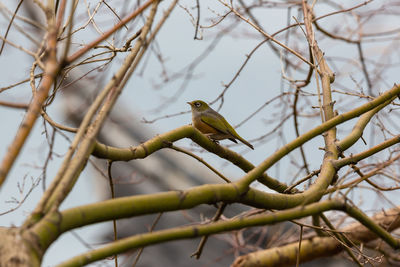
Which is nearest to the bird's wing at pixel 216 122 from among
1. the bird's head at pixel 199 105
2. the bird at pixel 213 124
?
the bird at pixel 213 124

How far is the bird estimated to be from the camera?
520 centimetres

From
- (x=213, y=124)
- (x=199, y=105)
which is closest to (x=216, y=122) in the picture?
(x=213, y=124)

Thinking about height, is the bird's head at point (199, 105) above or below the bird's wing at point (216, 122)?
above

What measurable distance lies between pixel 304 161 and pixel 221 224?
3.79 m

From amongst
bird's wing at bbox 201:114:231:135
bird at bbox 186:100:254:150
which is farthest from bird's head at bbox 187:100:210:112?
bird's wing at bbox 201:114:231:135

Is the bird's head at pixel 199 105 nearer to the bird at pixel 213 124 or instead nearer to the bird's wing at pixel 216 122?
the bird at pixel 213 124

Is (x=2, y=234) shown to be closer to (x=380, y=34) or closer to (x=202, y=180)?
(x=380, y=34)

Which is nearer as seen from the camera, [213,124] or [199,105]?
[213,124]

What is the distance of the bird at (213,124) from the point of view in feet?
17.0

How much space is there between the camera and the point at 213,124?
204 inches

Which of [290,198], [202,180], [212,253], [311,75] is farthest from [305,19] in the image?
[212,253]

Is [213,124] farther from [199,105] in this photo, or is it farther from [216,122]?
[199,105]

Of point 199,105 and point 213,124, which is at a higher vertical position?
point 199,105

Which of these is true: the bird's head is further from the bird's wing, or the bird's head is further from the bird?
the bird's wing
